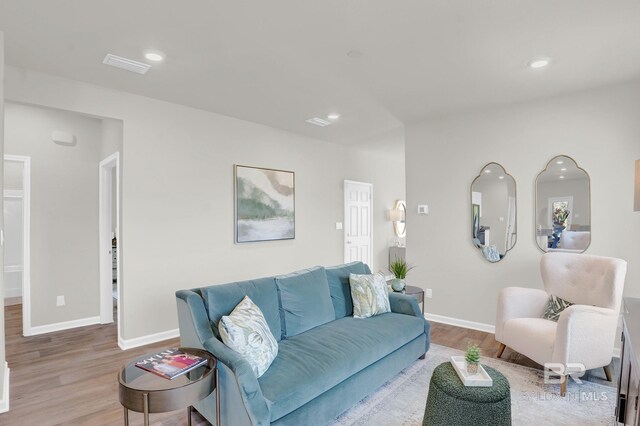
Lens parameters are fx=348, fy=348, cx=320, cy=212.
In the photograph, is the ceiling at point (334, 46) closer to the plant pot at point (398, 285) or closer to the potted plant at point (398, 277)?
the potted plant at point (398, 277)

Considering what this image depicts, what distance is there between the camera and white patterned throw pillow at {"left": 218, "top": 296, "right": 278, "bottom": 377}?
1972 mm

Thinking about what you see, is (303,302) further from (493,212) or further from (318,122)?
(318,122)

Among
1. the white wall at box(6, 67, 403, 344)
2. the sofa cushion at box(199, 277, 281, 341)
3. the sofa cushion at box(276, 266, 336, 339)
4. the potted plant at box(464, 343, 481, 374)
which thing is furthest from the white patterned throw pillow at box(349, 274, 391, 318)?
the white wall at box(6, 67, 403, 344)

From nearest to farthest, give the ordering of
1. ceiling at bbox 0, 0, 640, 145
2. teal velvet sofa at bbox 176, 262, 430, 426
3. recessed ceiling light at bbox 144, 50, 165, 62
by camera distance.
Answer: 1. teal velvet sofa at bbox 176, 262, 430, 426
2. ceiling at bbox 0, 0, 640, 145
3. recessed ceiling light at bbox 144, 50, 165, 62

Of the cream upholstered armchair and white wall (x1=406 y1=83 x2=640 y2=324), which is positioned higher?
white wall (x1=406 y1=83 x2=640 y2=324)

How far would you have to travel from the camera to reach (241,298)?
7.82 ft

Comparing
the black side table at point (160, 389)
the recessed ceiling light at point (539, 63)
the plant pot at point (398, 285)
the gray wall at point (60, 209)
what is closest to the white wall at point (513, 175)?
the recessed ceiling light at point (539, 63)

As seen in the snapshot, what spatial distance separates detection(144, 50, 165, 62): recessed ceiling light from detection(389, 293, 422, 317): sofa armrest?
115 inches

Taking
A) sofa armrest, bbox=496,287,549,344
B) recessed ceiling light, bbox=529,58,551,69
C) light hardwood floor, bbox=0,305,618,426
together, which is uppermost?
recessed ceiling light, bbox=529,58,551,69

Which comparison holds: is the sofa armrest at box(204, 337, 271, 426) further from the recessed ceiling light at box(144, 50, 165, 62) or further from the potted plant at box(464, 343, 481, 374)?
the recessed ceiling light at box(144, 50, 165, 62)

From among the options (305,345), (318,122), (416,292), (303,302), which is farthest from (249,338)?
(318,122)

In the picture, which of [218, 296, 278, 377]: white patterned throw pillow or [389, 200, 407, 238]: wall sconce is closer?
[218, 296, 278, 377]: white patterned throw pillow

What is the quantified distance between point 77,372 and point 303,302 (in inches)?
84.5

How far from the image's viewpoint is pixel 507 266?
3.99 meters
